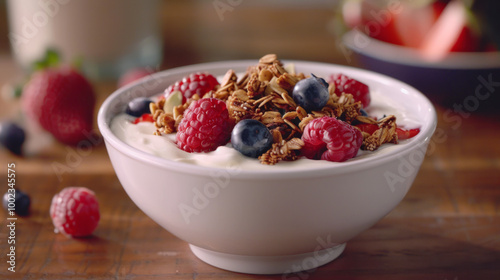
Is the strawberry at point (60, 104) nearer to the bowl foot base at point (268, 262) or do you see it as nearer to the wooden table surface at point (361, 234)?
the wooden table surface at point (361, 234)

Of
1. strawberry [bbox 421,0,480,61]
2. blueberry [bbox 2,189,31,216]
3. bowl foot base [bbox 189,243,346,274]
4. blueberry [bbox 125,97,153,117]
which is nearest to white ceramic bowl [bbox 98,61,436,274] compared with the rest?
bowl foot base [bbox 189,243,346,274]

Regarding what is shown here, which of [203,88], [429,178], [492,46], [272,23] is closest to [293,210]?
[203,88]

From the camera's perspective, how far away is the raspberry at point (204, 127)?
37.6 inches

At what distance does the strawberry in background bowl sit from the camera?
167 centimetres

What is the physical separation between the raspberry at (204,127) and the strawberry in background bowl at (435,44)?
86cm

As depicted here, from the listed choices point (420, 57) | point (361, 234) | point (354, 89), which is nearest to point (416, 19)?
point (420, 57)

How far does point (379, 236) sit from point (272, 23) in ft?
5.08

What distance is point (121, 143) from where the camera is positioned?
3.14ft

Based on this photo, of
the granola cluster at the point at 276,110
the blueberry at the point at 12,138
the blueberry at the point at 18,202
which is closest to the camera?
the granola cluster at the point at 276,110

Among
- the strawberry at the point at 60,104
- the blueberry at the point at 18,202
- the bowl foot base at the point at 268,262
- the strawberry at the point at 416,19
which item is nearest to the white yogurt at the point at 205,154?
the bowl foot base at the point at 268,262

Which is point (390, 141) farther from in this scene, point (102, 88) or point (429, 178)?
point (102, 88)

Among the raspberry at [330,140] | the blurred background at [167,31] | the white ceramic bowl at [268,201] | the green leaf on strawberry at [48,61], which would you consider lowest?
the blurred background at [167,31]

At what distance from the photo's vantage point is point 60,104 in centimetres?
159

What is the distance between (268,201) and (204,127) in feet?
0.53
